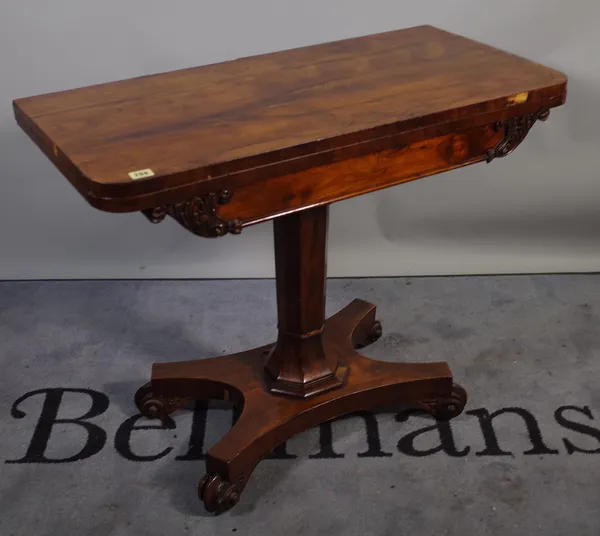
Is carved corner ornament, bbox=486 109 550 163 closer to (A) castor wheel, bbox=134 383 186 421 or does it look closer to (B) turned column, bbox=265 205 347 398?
(B) turned column, bbox=265 205 347 398

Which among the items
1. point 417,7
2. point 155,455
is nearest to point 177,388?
point 155,455

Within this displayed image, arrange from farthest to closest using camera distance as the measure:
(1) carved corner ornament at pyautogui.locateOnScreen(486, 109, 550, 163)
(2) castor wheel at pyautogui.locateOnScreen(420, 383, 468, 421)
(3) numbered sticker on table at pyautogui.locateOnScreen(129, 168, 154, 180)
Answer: (2) castor wheel at pyautogui.locateOnScreen(420, 383, 468, 421), (1) carved corner ornament at pyautogui.locateOnScreen(486, 109, 550, 163), (3) numbered sticker on table at pyautogui.locateOnScreen(129, 168, 154, 180)

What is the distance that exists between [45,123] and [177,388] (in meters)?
0.75

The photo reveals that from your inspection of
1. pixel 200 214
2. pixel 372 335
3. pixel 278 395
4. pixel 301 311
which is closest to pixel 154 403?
pixel 278 395

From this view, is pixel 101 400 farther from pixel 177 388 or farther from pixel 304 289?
pixel 304 289

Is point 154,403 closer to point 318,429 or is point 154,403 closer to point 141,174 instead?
point 318,429

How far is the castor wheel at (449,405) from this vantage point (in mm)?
2332

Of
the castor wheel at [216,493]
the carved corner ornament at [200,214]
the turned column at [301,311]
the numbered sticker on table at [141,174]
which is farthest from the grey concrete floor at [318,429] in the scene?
the numbered sticker on table at [141,174]

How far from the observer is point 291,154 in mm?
1743

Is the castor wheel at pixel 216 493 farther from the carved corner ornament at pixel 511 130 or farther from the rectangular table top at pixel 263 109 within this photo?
the carved corner ornament at pixel 511 130

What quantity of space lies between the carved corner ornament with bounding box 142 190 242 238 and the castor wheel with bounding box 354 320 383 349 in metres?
0.98

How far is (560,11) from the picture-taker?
2.82 metres

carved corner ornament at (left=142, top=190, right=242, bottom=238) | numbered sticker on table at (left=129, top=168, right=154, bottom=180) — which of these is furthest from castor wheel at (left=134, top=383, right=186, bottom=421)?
→ numbered sticker on table at (left=129, top=168, right=154, bottom=180)

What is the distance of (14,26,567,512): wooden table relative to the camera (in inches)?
67.6
